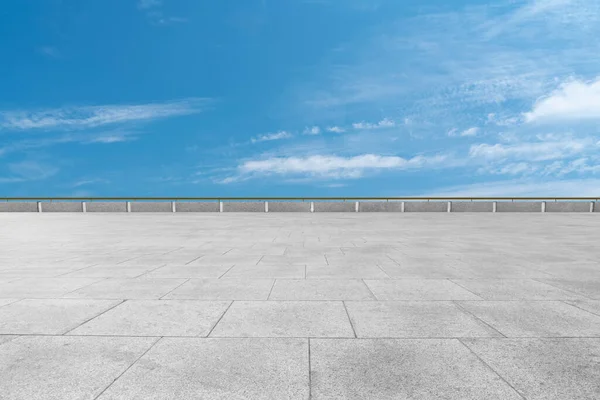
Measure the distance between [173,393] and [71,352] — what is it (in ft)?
4.58

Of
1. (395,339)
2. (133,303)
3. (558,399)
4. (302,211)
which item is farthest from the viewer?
(302,211)

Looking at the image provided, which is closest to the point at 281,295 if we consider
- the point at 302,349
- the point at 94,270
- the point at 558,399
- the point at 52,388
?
the point at 302,349

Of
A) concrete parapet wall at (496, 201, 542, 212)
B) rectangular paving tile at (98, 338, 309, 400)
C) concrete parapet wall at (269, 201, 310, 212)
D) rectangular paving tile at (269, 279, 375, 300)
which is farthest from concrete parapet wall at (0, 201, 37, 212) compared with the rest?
concrete parapet wall at (496, 201, 542, 212)

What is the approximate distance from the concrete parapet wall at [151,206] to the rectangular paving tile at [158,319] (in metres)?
27.7

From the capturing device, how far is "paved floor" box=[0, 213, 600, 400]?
2.83 metres

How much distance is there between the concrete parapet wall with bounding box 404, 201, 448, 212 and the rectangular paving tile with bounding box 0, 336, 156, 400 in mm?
29541

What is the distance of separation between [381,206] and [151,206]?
64.3 ft

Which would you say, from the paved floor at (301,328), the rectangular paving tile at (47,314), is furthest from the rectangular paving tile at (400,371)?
the rectangular paving tile at (47,314)

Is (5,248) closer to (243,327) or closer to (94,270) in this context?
(94,270)

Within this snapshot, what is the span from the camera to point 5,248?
1055cm

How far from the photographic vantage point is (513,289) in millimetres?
5676

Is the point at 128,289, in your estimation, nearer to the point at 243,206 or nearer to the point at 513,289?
the point at 513,289

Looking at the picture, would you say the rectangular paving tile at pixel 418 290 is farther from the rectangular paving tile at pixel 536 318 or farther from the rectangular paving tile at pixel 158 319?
the rectangular paving tile at pixel 158 319

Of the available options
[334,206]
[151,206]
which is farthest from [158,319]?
[151,206]
